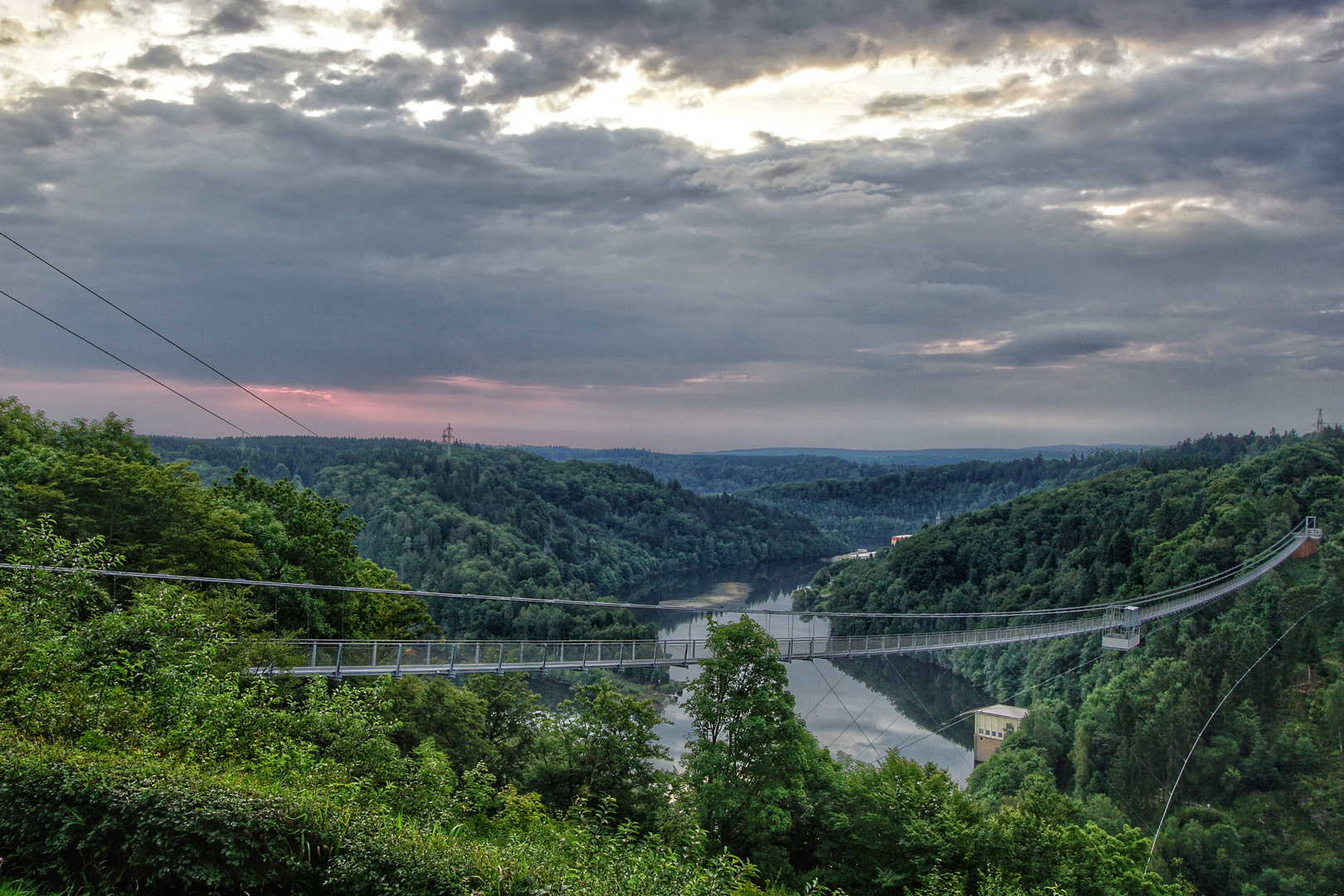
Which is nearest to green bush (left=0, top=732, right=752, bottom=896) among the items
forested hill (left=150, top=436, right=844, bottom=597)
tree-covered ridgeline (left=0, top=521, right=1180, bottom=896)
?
tree-covered ridgeline (left=0, top=521, right=1180, bottom=896)

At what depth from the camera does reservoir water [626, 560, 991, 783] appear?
132 ft

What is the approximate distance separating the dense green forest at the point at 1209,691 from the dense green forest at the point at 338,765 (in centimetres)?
458

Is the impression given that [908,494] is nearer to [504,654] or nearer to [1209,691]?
[1209,691]

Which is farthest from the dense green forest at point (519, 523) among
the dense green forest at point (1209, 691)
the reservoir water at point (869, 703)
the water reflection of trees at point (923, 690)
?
the dense green forest at point (1209, 691)

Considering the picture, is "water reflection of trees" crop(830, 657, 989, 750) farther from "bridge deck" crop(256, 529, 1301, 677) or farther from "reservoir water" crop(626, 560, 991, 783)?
"bridge deck" crop(256, 529, 1301, 677)

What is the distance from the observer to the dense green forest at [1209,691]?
94.6 ft

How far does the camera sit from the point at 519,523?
106875 mm

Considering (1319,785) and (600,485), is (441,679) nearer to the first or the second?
(1319,785)

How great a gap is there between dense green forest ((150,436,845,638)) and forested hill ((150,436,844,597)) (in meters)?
0.23

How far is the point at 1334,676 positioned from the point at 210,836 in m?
42.7

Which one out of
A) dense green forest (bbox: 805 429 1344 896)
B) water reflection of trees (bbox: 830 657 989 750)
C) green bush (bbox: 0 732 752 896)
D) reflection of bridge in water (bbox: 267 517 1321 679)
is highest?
green bush (bbox: 0 732 752 896)

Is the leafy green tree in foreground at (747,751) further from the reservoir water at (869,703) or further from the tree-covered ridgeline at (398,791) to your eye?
the reservoir water at (869,703)

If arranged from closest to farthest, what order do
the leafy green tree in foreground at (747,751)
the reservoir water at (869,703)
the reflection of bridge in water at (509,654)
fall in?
the reflection of bridge in water at (509,654) < the leafy green tree in foreground at (747,751) < the reservoir water at (869,703)

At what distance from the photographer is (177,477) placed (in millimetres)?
20562
